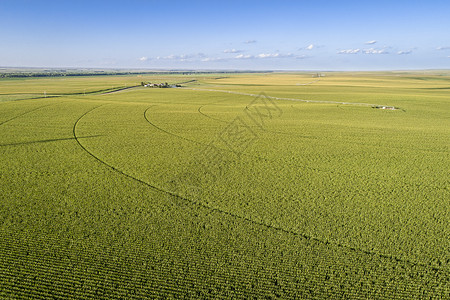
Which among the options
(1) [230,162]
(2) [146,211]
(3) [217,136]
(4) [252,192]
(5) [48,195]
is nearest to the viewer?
(2) [146,211]

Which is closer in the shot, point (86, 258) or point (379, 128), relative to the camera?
point (86, 258)

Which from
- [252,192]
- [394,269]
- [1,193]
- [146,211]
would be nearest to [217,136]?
[252,192]

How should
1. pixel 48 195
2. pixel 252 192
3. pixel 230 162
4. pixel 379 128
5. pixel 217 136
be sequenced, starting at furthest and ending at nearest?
pixel 379 128, pixel 217 136, pixel 230 162, pixel 252 192, pixel 48 195

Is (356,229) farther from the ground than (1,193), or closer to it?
closer to it

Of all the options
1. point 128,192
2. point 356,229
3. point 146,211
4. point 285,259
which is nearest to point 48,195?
point 128,192

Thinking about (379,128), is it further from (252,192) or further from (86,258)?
(86,258)

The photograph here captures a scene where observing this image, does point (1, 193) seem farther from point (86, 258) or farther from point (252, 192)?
point (252, 192)
